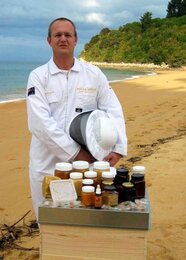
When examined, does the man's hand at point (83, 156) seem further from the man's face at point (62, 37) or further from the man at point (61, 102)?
the man's face at point (62, 37)

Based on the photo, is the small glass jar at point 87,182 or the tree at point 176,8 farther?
the tree at point 176,8

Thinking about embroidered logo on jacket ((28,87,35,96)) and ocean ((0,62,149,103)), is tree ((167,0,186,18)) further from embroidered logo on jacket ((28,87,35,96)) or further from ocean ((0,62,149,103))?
embroidered logo on jacket ((28,87,35,96))

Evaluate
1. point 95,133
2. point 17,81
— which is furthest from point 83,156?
point 17,81

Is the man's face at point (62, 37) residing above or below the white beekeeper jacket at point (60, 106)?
above

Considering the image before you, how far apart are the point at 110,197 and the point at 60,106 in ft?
3.30

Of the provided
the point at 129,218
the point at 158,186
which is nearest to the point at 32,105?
the point at 129,218

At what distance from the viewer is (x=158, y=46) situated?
6925cm

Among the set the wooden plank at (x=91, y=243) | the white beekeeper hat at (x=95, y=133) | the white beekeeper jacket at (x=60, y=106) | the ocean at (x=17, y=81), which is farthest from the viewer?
the ocean at (x=17, y=81)

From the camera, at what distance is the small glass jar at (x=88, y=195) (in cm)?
237

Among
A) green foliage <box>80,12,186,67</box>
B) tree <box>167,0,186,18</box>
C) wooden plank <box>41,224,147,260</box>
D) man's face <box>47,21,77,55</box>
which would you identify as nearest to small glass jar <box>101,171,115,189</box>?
wooden plank <box>41,224,147,260</box>

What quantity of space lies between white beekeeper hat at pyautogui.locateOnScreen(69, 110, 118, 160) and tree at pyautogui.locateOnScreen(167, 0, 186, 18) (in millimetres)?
85294

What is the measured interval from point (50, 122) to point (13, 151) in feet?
19.7

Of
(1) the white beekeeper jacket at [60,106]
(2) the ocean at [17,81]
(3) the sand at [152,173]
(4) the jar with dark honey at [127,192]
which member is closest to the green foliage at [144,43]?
(2) the ocean at [17,81]

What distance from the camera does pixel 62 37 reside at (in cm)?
305
